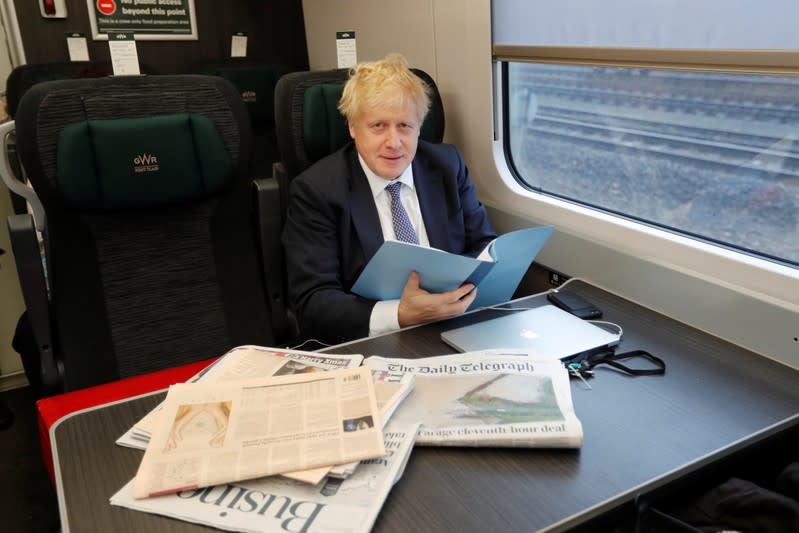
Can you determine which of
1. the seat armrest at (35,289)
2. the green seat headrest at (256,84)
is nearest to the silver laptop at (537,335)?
the seat armrest at (35,289)

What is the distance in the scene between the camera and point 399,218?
192cm

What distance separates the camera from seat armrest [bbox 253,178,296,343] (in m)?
1.96

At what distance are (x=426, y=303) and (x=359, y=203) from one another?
44cm

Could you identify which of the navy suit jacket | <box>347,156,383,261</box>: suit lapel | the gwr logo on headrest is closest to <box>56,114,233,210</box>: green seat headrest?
the gwr logo on headrest

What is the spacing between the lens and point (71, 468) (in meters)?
1.08

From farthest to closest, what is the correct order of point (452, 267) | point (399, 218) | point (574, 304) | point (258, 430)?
point (399, 218), point (574, 304), point (452, 267), point (258, 430)

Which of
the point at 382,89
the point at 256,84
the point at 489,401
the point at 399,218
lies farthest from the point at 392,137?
the point at 256,84

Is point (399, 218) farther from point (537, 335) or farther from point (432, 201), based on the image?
point (537, 335)

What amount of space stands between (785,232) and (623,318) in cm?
44

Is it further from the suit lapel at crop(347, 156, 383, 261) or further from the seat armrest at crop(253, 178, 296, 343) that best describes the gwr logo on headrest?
the suit lapel at crop(347, 156, 383, 261)

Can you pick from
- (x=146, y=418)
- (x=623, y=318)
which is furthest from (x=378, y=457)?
(x=623, y=318)

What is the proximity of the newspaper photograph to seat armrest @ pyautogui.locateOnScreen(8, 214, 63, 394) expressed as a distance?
0.68m

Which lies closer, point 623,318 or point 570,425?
point 570,425

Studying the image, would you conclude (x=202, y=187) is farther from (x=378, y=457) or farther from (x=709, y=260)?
(x=709, y=260)
